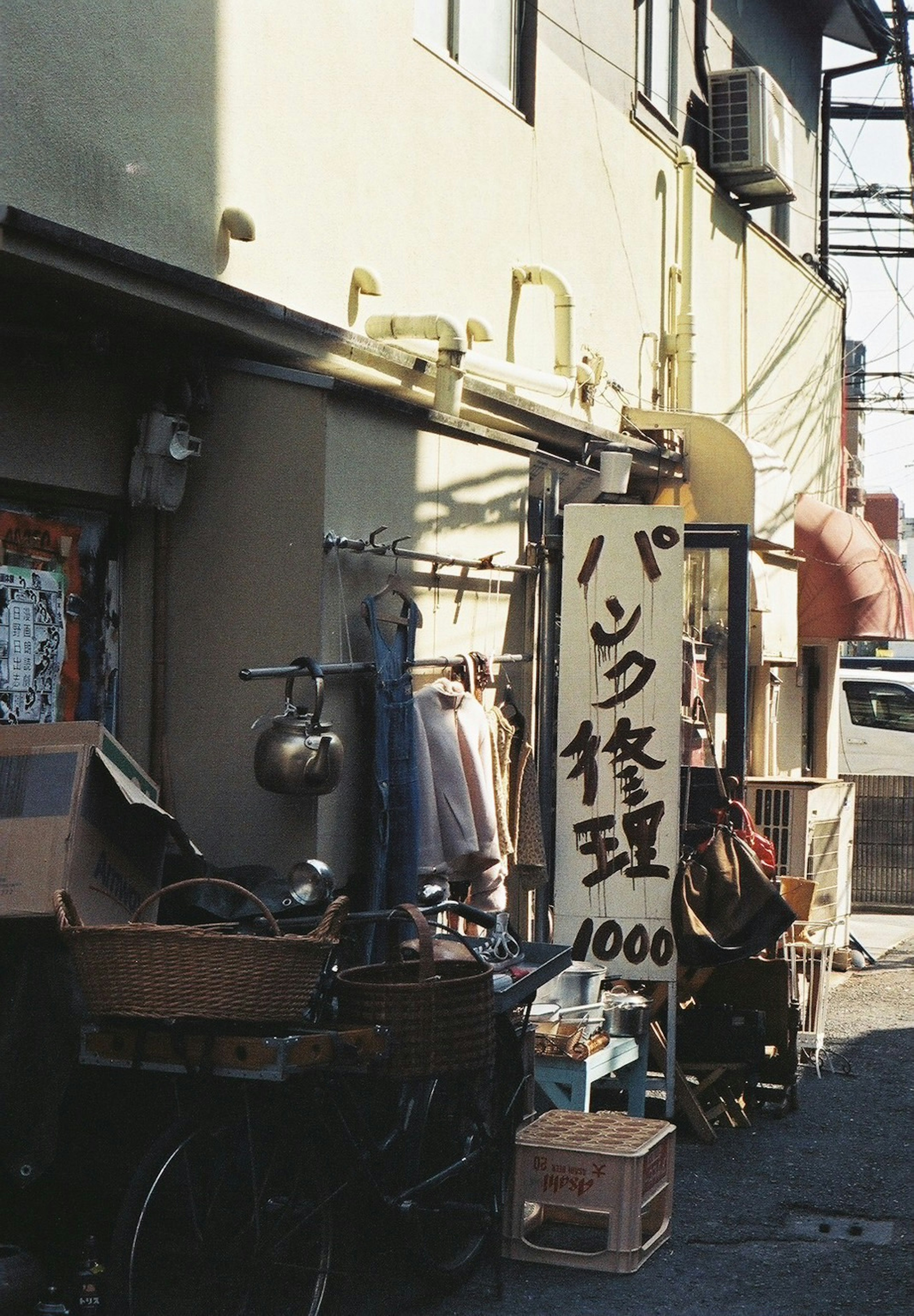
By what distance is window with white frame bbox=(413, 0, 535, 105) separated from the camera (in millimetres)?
9406

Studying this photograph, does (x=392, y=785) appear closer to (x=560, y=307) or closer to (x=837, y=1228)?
(x=837, y=1228)

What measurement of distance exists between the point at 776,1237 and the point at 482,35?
23.7 feet

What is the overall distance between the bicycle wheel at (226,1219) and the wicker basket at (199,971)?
43 cm

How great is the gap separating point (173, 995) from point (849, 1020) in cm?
820

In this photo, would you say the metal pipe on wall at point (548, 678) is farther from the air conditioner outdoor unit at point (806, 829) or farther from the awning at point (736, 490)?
the awning at point (736, 490)

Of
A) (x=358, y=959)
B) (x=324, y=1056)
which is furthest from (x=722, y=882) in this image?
(x=324, y=1056)

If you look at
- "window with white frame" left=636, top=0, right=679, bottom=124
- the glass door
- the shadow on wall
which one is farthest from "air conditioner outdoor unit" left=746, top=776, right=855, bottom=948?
the shadow on wall

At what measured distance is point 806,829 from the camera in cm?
1129

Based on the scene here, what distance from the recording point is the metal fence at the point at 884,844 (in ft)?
59.3

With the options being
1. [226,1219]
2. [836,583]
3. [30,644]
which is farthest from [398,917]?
[836,583]

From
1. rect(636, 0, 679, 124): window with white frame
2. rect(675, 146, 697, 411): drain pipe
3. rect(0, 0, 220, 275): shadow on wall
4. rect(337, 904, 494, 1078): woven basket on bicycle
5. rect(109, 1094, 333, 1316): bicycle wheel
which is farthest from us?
rect(675, 146, 697, 411): drain pipe

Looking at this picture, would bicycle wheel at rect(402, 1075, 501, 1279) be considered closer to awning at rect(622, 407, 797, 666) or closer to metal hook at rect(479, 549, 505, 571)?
metal hook at rect(479, 549, 505, 571)

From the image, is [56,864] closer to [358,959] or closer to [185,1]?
[358,959]

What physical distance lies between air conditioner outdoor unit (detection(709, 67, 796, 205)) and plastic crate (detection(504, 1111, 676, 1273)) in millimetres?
9749
